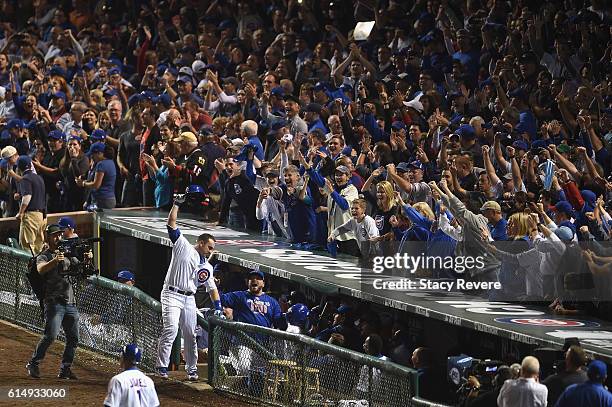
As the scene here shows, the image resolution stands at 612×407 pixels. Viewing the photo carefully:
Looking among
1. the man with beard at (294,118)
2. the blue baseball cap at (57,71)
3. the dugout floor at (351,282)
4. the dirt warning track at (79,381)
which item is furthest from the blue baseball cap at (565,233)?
the blue baseball cap at (57,71)

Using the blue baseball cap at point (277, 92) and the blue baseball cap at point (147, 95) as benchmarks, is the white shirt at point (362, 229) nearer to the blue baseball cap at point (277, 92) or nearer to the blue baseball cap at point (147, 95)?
the blue baseball cap at point (277, 92)

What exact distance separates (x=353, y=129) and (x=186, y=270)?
153 inches

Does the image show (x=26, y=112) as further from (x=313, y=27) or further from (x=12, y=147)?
(x=313, y=27)

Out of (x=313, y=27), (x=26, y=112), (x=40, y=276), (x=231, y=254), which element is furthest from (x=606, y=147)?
(x=26, y=112)

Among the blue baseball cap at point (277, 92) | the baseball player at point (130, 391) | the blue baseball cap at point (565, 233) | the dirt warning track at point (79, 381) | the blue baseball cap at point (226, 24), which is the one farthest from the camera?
the blue baseball cap at point (226, 24)

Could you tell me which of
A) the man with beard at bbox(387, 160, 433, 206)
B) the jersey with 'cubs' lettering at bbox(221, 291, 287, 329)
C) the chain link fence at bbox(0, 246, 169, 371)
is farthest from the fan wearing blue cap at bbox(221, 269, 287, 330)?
the man with beard at bbox(387, 160, 433, 206)

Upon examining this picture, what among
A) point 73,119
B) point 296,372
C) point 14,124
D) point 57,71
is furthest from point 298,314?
point 57,71

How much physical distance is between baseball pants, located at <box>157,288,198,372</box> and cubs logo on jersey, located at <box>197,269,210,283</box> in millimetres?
201

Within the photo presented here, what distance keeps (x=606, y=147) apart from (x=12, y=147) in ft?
26.4

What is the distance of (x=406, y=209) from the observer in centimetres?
1449

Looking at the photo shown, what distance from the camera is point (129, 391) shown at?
1152 centimetres

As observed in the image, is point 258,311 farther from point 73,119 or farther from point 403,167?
point 73,119

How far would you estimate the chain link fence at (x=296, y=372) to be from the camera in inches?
492

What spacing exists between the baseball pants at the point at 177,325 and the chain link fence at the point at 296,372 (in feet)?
0.72
